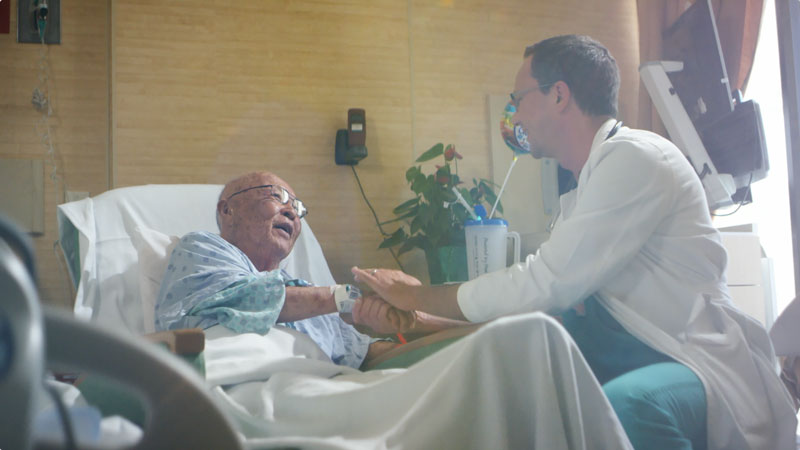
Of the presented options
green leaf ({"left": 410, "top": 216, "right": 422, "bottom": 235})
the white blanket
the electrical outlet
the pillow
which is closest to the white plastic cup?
green leaf ({"left": 410, "top": 216, "right": 422, "bottom": 235})

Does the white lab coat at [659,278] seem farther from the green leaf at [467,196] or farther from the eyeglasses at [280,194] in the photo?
the green leaf at [467,196]

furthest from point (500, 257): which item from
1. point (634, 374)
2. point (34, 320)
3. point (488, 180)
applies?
point (34, 320)

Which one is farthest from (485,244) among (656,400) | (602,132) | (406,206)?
(656,400)

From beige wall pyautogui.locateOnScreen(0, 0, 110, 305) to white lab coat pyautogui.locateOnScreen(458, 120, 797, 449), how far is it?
198 cm

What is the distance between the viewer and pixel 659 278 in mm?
1404

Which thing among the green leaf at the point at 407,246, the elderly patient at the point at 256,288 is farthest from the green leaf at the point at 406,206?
the elderly patient at the point at 256,288

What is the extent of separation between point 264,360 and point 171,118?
5.46 ft

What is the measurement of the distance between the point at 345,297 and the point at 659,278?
0.77m

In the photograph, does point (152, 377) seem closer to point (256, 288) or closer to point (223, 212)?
point (256, 288)

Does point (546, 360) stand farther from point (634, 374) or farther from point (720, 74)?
point (720, 74)

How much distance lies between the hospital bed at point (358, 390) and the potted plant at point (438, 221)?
1.10 m

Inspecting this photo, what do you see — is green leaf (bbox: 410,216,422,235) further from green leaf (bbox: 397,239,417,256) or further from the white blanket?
the white blanket

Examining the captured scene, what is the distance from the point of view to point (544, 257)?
4.80 feet

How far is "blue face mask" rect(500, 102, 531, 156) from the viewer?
2859mm
